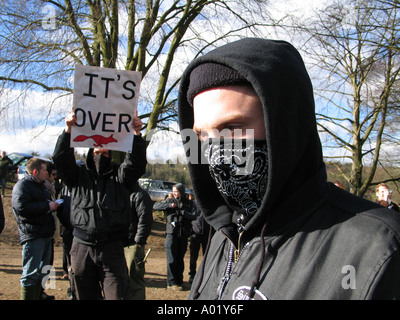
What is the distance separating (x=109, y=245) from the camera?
4.02m

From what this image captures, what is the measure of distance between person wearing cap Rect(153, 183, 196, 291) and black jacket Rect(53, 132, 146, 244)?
3617 mm

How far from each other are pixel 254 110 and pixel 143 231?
4.89 meters

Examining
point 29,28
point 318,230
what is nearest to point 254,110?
point 318,230

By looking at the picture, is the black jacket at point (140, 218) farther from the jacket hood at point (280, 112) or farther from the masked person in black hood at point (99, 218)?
the jacket hood at point (280, 112)

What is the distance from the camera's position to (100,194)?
405 cm

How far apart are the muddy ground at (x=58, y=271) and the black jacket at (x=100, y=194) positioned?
9.52ft

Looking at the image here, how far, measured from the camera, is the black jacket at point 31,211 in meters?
5.42

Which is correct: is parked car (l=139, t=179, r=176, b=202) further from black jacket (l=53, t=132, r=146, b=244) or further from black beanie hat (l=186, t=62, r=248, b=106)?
black beanie hat (l=186, t=62, r=248, b=106)

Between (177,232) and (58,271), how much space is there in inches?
103

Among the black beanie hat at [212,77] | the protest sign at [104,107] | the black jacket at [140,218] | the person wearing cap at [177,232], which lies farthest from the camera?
the person wearing cap at [177,232]

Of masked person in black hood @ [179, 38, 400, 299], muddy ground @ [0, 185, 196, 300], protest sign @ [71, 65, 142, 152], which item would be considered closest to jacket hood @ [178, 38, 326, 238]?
masked person in black hood @ [179, 38, 400, 299]

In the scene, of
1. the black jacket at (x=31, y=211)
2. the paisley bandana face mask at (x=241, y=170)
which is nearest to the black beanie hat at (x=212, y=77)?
the paisley bandana face mask at (x=241, y=170)

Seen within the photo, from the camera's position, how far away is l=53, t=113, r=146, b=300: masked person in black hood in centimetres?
395
